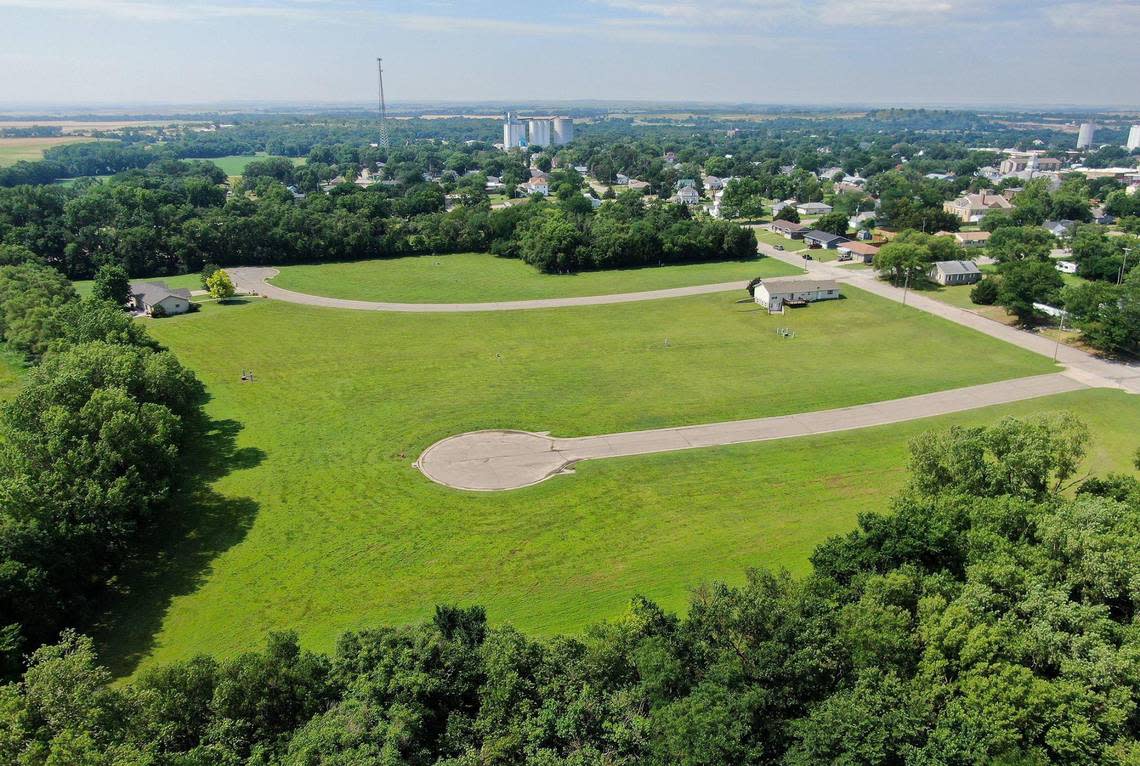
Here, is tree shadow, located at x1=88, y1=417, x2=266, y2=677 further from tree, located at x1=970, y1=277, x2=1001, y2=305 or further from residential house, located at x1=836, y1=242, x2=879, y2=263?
residential house, located at x1=836, y1=242, x2=879, y2=263

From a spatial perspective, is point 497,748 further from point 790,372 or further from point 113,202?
point 113,202

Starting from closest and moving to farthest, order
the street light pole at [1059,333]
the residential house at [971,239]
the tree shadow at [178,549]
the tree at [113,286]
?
the tree shadow at [178,549] < the street light pole at [1059,333] < the tree at [113,286] < the residential house at [971,239]

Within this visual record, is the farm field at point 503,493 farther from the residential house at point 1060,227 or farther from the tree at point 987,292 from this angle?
the residential house at point 1060,227

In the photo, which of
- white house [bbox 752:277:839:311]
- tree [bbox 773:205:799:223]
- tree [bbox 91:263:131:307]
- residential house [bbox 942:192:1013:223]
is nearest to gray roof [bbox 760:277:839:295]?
white house [bbox 752:277:839:311]

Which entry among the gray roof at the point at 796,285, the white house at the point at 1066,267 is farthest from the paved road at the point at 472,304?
the white house at the point at 1066,267

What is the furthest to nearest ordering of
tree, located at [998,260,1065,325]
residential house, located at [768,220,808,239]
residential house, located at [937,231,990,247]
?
1. residential house, located at [768,220,808,239]
2. residential house, located at [937,231,990,247]
3. tree, located at [998,260,1065,325]

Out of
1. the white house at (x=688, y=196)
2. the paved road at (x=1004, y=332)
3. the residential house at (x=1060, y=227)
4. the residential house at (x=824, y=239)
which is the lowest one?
the paved road at (x=1004, y=332)
